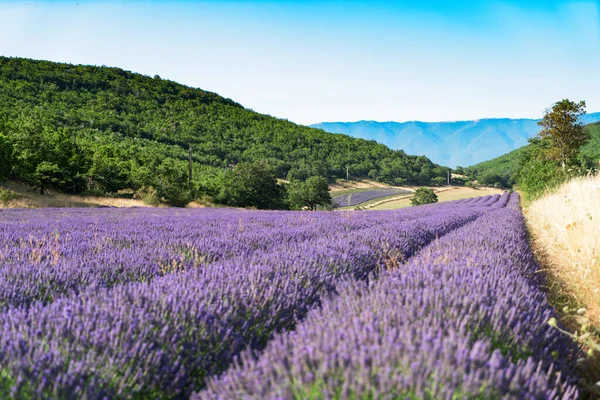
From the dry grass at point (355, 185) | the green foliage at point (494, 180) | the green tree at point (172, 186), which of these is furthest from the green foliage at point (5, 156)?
the green foliage at point (494, 180)

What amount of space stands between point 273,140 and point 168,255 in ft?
326

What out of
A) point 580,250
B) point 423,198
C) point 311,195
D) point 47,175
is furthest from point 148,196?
point 423,198

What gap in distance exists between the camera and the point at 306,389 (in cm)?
121

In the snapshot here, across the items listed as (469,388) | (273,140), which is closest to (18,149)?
(469,388)

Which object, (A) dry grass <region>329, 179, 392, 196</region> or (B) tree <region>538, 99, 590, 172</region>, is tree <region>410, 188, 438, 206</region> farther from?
(A) dry grass <region>329, 179, 392, 196</region>

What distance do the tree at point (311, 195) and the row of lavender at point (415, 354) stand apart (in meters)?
46.8

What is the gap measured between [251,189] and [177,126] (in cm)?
5549

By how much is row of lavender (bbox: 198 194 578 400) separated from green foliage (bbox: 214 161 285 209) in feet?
123

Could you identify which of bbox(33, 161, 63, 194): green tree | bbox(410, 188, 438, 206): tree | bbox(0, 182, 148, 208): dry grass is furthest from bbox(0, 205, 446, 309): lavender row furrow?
bbox(410, 188, 438, 206): tree

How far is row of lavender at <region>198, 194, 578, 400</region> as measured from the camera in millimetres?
1262

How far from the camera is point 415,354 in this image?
1425 millimetres

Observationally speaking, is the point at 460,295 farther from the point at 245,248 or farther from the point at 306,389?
the point at 245,248

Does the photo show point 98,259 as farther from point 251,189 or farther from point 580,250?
point 251,189

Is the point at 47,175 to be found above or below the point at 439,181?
below
